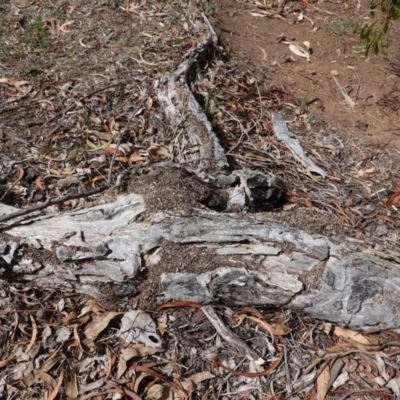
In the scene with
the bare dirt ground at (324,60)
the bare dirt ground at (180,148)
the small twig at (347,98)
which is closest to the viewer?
the bare dirt ground at (180,148)

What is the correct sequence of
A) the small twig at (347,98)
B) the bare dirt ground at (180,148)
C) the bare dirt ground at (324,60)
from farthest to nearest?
the small twig at (347,98)
the bare dirt ground at (324,60)
the bare dirt ground at (180,148)

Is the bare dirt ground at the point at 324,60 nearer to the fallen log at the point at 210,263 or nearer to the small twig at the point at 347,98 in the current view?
the small twig at the point at 347,98

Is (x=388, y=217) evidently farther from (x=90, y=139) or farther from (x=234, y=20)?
(x=234, y=20)

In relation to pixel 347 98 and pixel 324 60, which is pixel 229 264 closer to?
pixel 347 98

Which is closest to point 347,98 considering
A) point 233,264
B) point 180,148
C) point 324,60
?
point 324,60

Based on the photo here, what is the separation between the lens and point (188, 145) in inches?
133

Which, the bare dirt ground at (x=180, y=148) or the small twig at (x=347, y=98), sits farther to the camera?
the small twig at (x=347, y=98)

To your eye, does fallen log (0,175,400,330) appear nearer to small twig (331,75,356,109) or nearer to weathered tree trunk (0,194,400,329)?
weathered tree trunk (0,194,400,329)

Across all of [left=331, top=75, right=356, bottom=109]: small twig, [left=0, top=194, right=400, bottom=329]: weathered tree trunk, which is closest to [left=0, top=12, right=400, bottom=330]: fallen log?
[left=0, top=194, right=400, bottom=329]: weathered tree trunk

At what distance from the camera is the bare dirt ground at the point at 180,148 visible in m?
2.33

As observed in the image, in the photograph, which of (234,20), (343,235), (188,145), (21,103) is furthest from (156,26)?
(343,235)

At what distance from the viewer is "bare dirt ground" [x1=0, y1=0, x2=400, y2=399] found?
233cm

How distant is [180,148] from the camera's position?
342cm

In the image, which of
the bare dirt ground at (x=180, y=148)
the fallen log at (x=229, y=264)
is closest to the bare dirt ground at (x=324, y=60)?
the bare dirt ground at (x=180, y=148)
